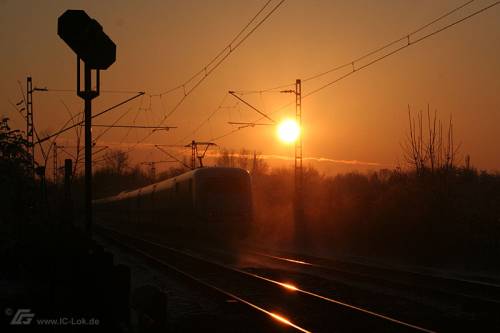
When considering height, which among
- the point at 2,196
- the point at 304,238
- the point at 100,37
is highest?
the point at 100,37

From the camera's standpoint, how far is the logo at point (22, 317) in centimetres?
668

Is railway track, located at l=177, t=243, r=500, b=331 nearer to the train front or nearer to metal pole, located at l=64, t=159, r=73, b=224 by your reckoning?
metal pole, located at l=64, t=159, r=73, b=224

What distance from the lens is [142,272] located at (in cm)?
1995

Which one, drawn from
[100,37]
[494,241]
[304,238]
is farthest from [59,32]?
[304,238]

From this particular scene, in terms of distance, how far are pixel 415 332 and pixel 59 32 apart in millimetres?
7103

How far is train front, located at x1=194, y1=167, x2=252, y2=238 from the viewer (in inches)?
1226

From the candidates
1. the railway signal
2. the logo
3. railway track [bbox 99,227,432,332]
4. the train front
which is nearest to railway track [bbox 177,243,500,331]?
Result: railway track [bbox 99,227,432,332]

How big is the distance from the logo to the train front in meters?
24.2

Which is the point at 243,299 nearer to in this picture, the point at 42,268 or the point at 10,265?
the point at 10,265

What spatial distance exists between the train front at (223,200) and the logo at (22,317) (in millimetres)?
24184

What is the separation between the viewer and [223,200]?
103 feet

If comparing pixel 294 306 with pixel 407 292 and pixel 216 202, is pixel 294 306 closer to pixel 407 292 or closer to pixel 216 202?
pixel 407 292

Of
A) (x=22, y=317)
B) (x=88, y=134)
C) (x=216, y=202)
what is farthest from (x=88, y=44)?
(x=216, y=202)

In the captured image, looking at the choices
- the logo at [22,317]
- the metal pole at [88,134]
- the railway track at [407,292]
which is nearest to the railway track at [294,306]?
the railway track at [407,292]
